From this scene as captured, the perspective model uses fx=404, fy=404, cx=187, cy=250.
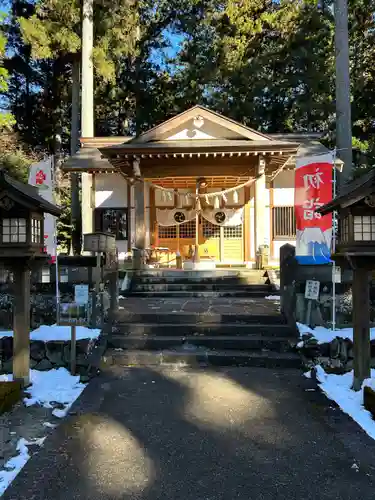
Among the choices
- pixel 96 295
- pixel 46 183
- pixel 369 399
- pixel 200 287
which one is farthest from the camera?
pixel 200 287

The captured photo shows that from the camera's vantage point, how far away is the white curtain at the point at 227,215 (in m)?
15.3

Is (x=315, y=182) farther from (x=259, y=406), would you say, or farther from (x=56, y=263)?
(x=56, y=263)

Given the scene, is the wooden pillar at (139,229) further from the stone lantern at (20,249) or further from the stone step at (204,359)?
the stone lantern at (20,249)

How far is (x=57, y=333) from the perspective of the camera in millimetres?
7031

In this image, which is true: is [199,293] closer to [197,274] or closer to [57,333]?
[197,274]

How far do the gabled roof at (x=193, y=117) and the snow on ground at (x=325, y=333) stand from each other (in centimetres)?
772

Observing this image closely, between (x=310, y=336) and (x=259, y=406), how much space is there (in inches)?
84.8

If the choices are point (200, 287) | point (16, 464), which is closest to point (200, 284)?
point (200, 287)

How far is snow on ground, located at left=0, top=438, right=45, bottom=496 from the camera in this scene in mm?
3367

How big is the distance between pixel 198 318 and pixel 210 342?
90cm

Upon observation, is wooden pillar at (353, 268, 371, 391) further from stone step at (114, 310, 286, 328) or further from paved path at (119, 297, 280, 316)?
paved path at (119, 297, 280, 316)

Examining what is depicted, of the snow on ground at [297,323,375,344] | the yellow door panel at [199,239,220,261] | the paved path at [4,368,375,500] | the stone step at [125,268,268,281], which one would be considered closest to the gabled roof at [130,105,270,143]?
the yellow door panel at [199,239,220,261]

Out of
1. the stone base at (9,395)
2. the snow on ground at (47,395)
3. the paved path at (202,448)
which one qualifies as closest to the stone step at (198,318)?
the snow on ground at (47,395)

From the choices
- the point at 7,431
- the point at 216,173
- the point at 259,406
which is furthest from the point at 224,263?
the point at 7,431
